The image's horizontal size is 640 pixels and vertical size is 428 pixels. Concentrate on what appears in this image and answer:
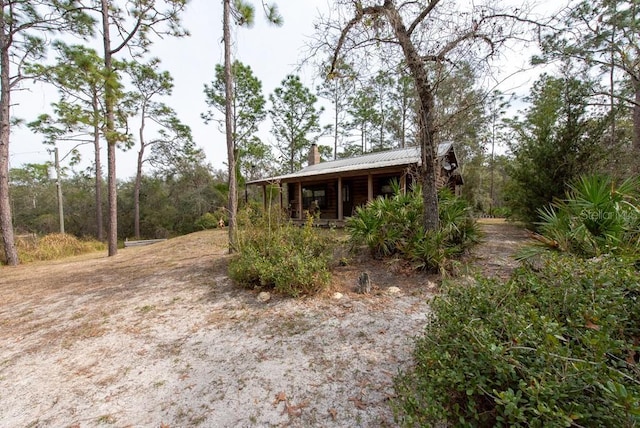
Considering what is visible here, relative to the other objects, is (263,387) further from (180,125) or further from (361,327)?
(180,125)

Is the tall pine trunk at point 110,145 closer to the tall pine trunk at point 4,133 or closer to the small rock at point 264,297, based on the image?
the tall pine trunk at point 4,133

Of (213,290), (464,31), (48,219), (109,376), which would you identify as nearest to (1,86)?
(213,290)

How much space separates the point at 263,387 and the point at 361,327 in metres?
1.32

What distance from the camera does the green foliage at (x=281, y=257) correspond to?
393cm

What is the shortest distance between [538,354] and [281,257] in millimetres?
3551

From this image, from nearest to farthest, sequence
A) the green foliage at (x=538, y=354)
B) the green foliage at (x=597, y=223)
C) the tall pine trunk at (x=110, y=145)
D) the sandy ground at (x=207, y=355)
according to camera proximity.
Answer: the green foliage at (x=538, y=354) < the sandy ground at (x=207, y=355) < the green foliage at (x=597, y=223) < the tall pine trunk at (x=110, y=145)

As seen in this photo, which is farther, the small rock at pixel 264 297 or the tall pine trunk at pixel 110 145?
the tall pine trunk at pixel 110 145

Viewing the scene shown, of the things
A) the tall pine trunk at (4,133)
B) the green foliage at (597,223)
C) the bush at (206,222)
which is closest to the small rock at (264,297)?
the green foliage at (597,223)

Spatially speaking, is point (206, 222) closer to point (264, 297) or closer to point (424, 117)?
point (264, 297)

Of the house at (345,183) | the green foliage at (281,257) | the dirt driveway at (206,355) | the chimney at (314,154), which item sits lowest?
the dirt driveway at (206,355)

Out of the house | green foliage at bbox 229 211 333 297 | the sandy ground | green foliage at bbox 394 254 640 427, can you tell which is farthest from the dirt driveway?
the house

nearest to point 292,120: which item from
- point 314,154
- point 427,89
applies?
point 314,154

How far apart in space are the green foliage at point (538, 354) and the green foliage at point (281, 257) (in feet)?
7.63

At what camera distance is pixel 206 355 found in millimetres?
2641
